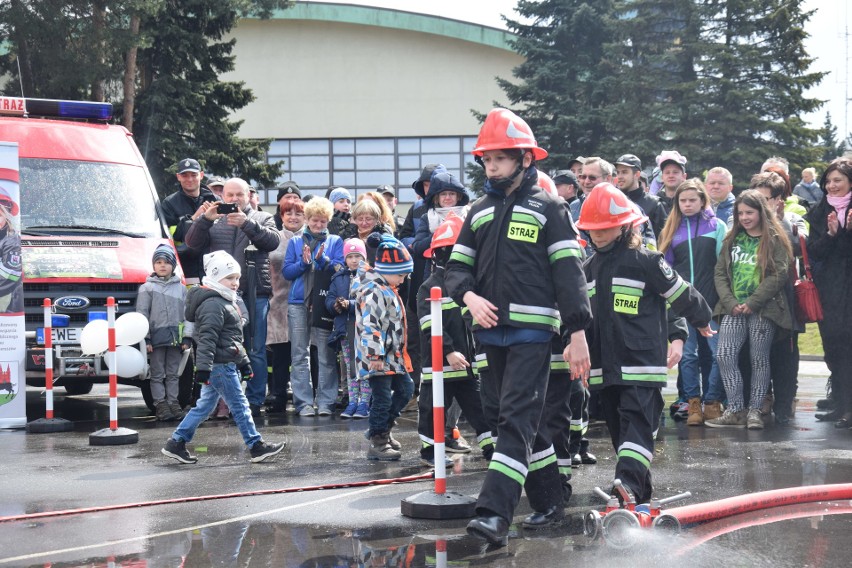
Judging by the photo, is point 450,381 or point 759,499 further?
point 450,381

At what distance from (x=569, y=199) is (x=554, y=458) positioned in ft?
20.9

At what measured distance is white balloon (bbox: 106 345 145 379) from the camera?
1145cm

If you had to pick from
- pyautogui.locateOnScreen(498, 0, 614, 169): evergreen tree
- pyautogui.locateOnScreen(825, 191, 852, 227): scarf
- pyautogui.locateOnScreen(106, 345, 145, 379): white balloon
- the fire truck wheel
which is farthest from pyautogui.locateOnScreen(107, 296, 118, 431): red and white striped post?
pyautogui.locateOnScreen(498, 0, 614, 169): evergreen tree

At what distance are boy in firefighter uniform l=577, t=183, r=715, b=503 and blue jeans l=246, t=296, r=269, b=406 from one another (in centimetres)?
608

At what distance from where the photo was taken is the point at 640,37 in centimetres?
3553

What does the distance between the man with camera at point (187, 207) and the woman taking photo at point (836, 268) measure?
6471mm

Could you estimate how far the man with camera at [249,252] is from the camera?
1222cm

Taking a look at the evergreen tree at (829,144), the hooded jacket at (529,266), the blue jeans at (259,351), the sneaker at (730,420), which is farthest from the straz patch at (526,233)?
the evergreen tree at (829,144)

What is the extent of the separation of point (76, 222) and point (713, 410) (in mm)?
6734

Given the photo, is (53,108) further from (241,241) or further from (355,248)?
(355,248)

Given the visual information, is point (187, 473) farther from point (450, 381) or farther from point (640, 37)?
point (640, 37)

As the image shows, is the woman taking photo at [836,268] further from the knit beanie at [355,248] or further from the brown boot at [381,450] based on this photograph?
the brown boot at [381,450]

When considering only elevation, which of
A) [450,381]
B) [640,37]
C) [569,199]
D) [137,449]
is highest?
[640,37]

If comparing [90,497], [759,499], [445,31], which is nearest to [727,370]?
[759,499]
